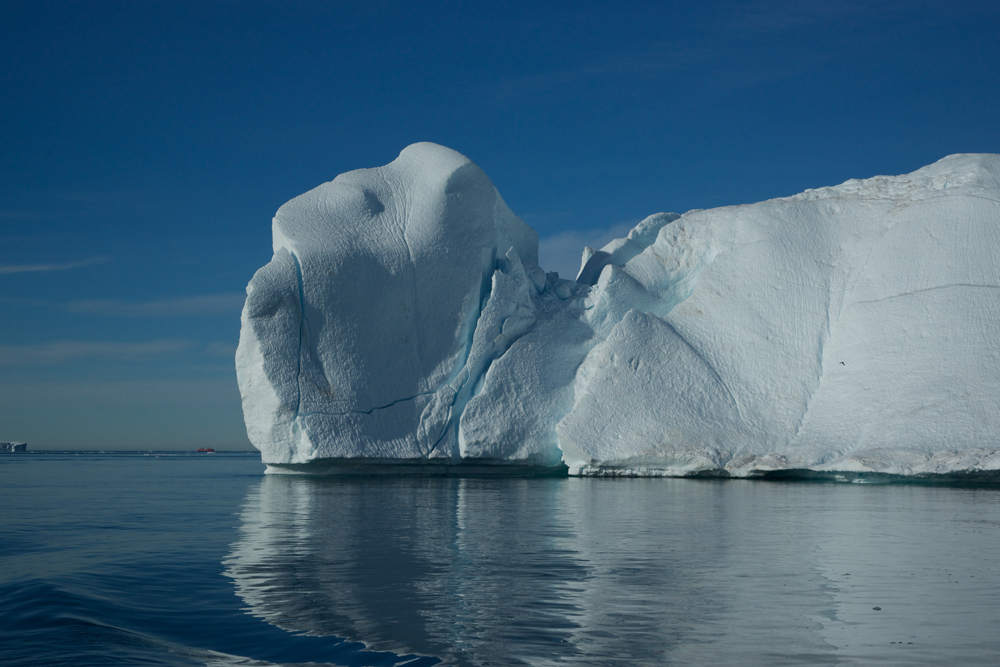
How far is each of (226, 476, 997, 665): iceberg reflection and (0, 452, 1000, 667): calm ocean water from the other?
0.02m

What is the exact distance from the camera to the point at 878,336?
13.9 m

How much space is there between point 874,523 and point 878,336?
7.80 meters

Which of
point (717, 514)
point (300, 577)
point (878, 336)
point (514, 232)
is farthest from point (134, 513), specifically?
point (878, 336)

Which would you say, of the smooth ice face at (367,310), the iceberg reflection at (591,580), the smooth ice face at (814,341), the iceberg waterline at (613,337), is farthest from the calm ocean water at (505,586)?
the smooth ice face at (367,310)

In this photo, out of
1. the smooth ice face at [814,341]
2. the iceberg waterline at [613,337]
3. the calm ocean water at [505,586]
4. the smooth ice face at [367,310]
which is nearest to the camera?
the calm ocean water at [505,586]

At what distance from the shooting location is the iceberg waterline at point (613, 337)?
13.5 metres

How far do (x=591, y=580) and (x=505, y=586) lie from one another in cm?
48

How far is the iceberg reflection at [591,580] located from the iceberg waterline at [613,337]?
16.6 ft

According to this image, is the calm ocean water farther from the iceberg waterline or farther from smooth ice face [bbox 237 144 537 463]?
smooth ice face [bbox 237 144 537 463]

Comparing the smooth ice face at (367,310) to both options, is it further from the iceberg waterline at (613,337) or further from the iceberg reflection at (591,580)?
the iceberg reflection at (591,580)

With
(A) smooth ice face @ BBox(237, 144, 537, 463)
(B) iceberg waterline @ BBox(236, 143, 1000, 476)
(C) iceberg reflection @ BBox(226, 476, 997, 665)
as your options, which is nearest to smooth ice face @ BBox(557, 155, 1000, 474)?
(B) iceberg waterline @ BBox(236, 143, 1000, 476)

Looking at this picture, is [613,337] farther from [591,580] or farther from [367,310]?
[591,580]

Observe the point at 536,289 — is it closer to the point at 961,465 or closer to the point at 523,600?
the point at 961,465

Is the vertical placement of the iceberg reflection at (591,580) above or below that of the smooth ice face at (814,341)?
below
